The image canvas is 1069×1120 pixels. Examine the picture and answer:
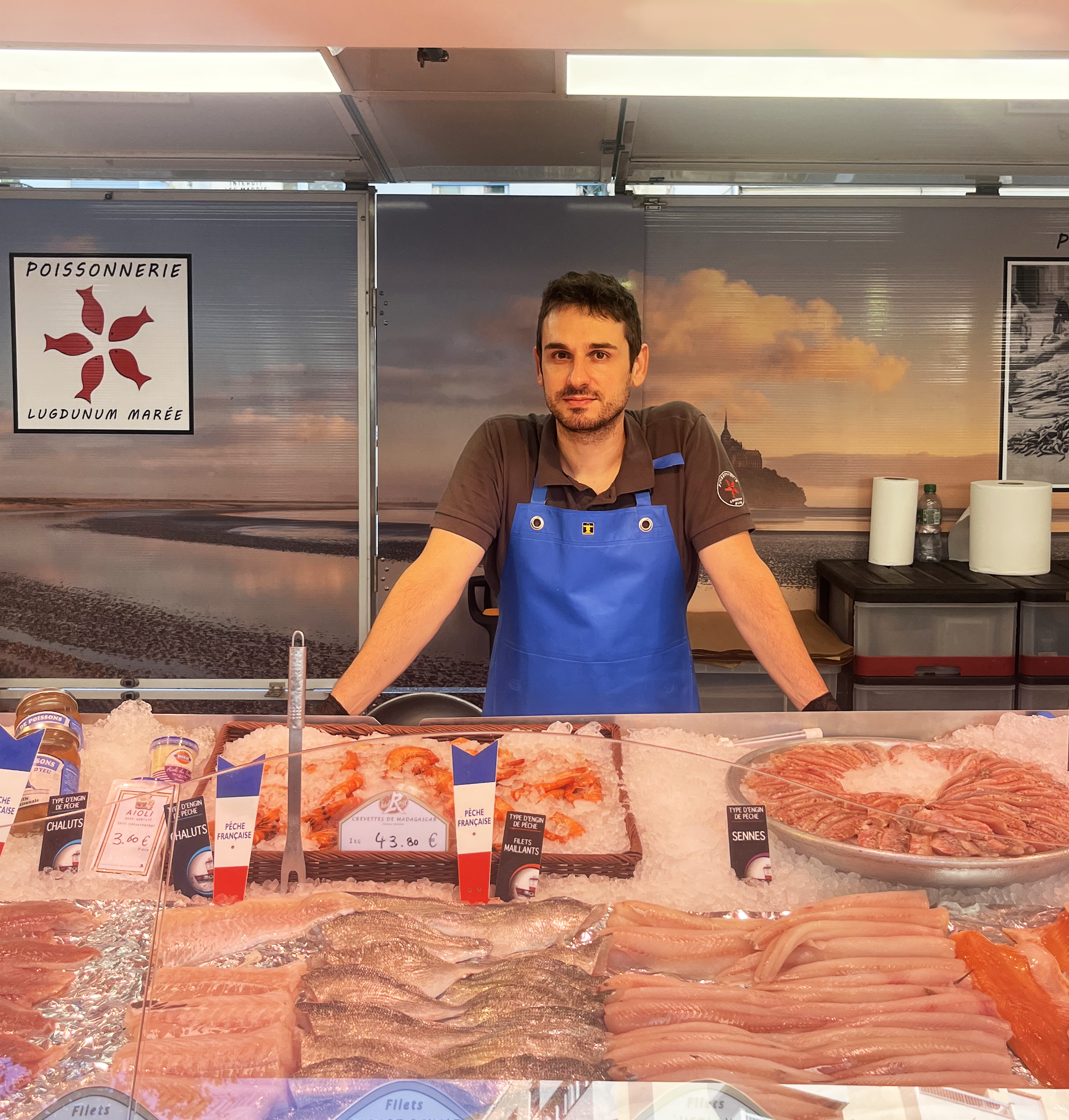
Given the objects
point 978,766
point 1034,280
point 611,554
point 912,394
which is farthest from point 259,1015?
point 1034,280

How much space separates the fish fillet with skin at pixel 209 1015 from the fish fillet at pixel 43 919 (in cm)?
19

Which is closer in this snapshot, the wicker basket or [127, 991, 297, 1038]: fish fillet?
[127, 991, 297, 1038]: fish fillet

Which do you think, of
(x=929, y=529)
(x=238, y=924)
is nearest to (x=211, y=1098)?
(x=238, y=924)

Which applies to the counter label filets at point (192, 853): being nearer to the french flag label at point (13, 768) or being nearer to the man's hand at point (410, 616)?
the french flag label at point (13, 768)

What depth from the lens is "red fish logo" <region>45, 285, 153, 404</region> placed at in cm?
425

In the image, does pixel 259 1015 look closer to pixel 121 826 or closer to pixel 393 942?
pixel 393 942

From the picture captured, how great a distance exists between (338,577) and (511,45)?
3.15 metres

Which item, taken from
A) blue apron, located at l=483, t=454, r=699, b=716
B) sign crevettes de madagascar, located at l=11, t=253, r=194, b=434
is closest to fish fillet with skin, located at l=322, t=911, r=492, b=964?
blue apron, located at l=483, t=454, r=699, b=716

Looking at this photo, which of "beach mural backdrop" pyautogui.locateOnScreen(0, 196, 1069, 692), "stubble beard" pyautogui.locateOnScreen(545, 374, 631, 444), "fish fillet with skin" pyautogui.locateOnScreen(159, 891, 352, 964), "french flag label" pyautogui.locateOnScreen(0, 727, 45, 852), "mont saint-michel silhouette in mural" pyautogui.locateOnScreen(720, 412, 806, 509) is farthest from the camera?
"mont saint-michel silhouette in mural" pyautogui.locateOnScreen(720, 412, 806, 509)

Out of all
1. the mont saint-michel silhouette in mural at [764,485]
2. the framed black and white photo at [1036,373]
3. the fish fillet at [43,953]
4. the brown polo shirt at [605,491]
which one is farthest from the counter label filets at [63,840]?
the framed black and white photo at [1036,373]

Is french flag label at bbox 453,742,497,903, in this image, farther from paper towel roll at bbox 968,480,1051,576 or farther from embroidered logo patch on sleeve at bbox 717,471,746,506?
paper towel roll at bbox 968,480,1051,576

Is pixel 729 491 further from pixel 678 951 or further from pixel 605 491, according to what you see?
pixel 678 951

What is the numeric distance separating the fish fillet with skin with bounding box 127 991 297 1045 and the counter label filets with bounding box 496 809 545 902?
0.30 metres

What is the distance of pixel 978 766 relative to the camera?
1.53 m
